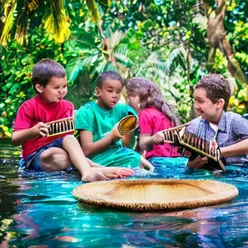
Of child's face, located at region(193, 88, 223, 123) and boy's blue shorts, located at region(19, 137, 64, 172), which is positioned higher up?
child's face, located at region(193, 88, 223, 123)

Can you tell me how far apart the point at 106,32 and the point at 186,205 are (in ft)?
32.8

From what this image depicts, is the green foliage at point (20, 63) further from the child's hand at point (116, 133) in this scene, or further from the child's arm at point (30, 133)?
the child's hand at point (116, 133)

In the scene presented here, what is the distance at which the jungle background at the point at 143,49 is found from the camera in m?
10.8

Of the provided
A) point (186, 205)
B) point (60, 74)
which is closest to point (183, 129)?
point (60, 74)

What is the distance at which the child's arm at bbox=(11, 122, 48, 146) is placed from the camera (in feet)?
11.5

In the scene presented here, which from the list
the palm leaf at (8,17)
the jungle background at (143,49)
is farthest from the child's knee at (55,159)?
the jungle background at (143,49)

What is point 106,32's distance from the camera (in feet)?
39.2

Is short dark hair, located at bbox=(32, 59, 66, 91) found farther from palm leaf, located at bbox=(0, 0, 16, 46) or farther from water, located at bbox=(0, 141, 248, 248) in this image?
palm leaf, located at bbox=(0, 0, 16, 46)

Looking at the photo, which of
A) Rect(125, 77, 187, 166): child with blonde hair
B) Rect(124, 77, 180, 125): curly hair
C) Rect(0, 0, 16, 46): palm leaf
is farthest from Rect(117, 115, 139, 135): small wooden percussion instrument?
Rect(0, 0, 16, 46): palm leaf

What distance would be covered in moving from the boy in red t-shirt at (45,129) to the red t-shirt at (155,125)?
79 cm

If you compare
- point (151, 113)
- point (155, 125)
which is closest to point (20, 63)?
point (151, 113)

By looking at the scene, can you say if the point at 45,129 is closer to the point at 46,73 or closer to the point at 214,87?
the point at 46,73

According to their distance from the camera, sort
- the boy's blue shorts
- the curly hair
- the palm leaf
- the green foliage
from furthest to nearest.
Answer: the green foliage → the palm leaf → the curly hair → the boy's blue shorts

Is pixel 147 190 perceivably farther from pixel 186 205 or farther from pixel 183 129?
pixel 183 129
